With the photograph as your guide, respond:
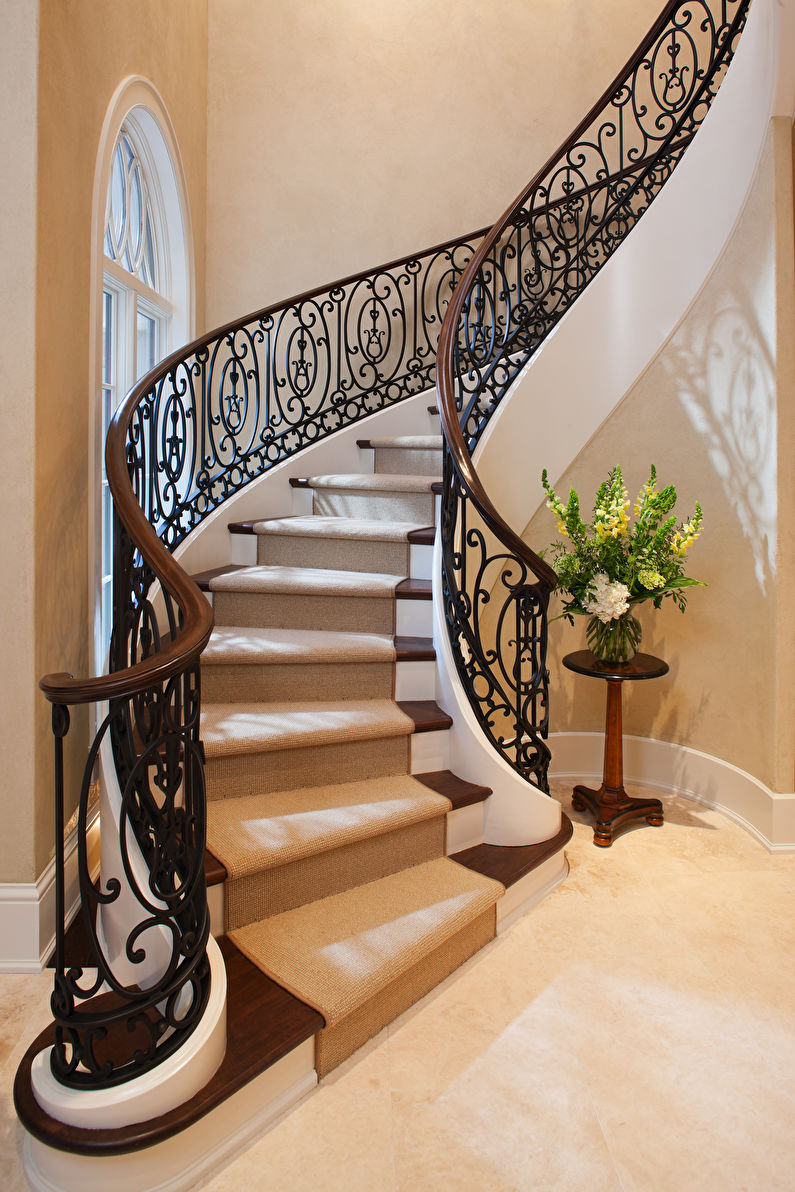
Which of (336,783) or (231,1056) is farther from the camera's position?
(336,783)

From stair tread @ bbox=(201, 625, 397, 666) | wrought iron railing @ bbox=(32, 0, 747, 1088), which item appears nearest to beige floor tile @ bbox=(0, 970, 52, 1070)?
wrought iron railing @ bbox=(32, 0, 747, 1088)

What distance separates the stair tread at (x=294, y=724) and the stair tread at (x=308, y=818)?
17 centimetres

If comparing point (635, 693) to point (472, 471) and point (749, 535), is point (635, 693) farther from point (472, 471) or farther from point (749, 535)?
point (472, 471)

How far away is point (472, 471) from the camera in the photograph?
2.98 meters

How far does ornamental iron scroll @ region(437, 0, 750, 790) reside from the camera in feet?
9.95

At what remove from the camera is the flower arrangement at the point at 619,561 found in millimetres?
3346

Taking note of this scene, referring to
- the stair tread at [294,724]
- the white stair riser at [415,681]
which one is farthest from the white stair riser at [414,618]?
the stair tread at [294,724]

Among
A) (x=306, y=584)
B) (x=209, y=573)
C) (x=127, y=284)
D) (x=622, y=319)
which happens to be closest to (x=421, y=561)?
(x=306, y=584)

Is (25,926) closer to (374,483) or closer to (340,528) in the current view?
(340,528)

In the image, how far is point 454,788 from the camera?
2953 mm

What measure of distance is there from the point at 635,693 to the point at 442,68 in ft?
14.7

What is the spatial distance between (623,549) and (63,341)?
2.41 m

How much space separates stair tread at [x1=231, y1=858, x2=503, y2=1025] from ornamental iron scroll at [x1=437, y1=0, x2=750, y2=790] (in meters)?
0.64

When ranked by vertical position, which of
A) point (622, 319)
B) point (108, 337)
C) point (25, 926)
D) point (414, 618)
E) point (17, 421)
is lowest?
point (25, 926)
